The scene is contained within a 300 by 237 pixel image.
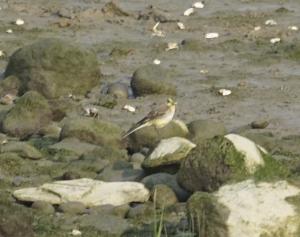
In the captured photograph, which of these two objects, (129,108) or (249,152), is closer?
(249,152)

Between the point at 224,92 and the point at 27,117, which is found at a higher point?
the point at 27,117

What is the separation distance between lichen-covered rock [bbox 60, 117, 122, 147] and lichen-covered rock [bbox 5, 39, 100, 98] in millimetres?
2717

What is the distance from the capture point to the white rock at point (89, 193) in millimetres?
10844

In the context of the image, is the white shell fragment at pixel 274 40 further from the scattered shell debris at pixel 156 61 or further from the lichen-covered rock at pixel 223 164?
the lichen-covered rock at pixel 223 164

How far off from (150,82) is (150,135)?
277 centimetres

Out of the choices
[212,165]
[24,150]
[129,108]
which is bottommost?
[129,108]

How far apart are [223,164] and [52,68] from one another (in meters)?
6.48

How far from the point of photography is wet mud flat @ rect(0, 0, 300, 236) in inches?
418

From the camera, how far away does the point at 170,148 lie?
11.5m

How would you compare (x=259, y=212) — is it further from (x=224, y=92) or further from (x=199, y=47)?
(x=199, y=47)

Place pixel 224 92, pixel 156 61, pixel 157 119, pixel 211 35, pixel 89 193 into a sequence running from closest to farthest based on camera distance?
pixel 89 193
pixel 157 119
pixel 224 92
pixel 156 61
pixel 211 35

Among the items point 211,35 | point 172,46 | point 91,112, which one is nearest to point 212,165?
point 91,112

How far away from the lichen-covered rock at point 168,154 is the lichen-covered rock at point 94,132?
2024 mm

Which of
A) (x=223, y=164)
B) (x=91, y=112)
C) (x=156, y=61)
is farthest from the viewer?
(x=156, y=61)
